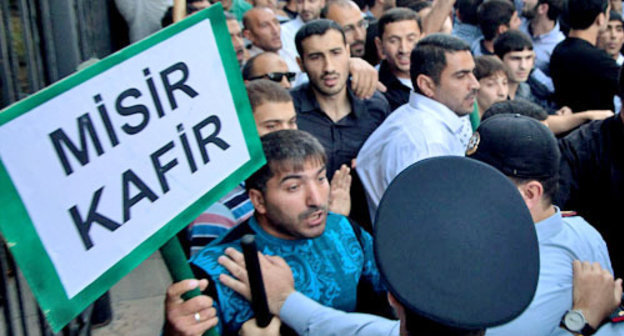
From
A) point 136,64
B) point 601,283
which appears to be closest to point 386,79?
point 601,283

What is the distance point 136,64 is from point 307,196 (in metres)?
0.80

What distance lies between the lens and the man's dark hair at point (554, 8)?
621 cm

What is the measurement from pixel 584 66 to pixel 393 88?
1.43m

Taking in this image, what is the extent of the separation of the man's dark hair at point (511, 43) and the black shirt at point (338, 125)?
69.5 inches

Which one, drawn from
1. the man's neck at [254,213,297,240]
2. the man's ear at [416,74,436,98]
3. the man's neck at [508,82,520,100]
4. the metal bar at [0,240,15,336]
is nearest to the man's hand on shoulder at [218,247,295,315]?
the man's neck at [254,213,297,240]

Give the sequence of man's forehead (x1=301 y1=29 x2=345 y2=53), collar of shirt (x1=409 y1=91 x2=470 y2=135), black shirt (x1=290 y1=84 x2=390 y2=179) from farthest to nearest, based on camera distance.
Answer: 1. man's forehead (x1=301 y1=29 x2=345 y2=53)
2. black shirt (x1=290 y1=84 x2=390 y2=179)
3. collar of shirt (x1=409 y1=91 x2=470 y2=135)

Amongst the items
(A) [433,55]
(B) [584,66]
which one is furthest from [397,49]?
(B) [584,66]

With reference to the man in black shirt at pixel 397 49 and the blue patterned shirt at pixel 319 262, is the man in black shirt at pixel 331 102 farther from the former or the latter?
the blue patterned shirt at pixel 319 262

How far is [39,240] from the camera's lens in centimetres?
143

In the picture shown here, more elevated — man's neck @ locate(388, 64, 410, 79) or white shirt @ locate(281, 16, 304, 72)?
man's neck @ locate(388, 64, 410, 79)

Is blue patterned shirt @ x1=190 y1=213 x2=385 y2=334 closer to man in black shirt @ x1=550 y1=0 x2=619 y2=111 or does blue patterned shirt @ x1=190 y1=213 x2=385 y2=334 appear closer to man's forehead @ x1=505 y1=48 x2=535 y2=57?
man in black shirt @ x1=550 y1=0 x2=619 y2=111

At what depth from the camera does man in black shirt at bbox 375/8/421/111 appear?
4.53 meters

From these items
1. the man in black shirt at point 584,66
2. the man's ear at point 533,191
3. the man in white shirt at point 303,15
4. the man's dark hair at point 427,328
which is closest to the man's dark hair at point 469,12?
the man in white shirt at point 303,15

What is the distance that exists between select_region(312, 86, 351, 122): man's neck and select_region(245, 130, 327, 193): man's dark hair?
1.54 m
